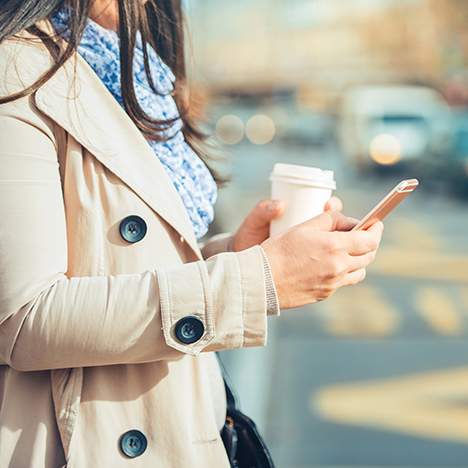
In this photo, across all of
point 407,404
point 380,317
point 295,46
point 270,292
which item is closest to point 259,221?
point 270,292

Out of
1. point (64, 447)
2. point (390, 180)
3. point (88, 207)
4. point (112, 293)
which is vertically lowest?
point (390, 180)

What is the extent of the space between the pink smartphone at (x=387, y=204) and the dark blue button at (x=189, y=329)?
30 cm

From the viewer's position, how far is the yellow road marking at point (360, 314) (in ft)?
22.7

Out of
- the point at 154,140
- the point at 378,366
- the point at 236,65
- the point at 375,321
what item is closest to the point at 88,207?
the point at 154,140

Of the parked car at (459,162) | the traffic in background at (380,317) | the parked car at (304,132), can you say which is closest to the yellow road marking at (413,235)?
the traffic in background at (380,317)

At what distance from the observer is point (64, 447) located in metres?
1.41

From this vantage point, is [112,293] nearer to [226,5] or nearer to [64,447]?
[64,447]

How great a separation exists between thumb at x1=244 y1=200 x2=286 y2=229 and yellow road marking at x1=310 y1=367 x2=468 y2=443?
10.3 ft

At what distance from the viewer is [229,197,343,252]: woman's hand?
1759mm

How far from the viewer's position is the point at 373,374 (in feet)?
18.9

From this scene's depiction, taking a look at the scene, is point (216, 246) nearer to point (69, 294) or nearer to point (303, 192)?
point (303, 192)

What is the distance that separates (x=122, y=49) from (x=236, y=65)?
301 ft

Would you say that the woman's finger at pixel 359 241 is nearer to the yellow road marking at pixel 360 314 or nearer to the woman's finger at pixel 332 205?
the woman's finger at pixel 332 205

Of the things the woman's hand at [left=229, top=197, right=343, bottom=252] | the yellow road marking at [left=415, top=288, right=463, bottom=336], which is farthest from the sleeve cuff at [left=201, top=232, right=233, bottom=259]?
the yellow road marking at [left=415, top=288, right=463, bottom=336]
